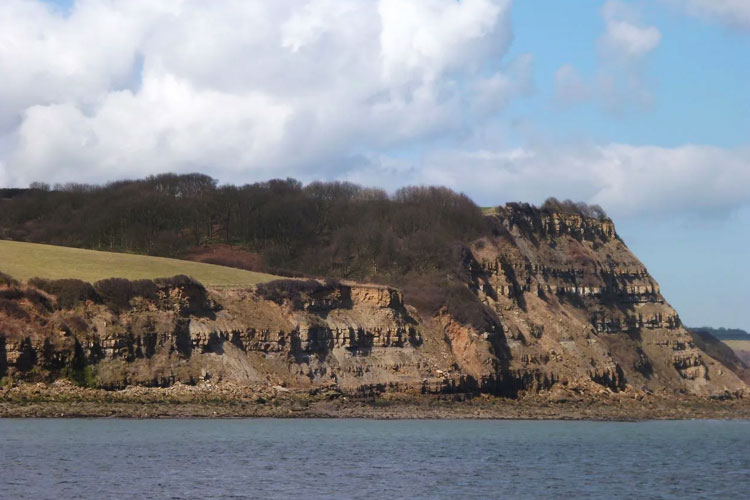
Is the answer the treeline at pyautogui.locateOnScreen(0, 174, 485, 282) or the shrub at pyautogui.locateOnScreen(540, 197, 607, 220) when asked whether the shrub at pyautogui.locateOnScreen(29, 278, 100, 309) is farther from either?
the shrub at pyautogui.locateOnScreen(540, 197, 607, 220)

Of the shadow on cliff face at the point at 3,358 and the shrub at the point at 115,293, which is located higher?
the shrub at the point at 115,293

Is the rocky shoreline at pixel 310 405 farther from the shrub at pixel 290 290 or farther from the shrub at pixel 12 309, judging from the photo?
the shrub at pixel 290 290

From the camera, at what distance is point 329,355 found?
8212 centimetres

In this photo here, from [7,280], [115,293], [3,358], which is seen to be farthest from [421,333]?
[3,358]

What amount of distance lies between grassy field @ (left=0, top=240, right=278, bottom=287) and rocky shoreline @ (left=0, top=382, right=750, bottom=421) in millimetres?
11649

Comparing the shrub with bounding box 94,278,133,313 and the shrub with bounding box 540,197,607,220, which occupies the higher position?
the shrub with bounding box 540,197,607,220

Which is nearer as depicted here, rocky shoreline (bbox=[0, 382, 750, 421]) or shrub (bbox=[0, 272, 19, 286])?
rocky shoreline (bbox=[0, 382, 750, 421])

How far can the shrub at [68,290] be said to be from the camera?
71.2 metres

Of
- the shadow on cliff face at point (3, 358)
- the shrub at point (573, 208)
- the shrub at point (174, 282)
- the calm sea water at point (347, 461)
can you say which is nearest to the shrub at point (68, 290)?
the shrub at point (174, 282)

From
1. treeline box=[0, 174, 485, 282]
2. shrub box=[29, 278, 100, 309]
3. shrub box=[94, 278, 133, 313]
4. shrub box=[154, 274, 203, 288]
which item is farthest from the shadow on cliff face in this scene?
treeline box=[0, 174, 485, 282]

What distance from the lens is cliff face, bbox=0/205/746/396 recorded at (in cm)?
7000

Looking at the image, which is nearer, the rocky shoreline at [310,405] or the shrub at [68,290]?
the rocky shoreline at [310,405]

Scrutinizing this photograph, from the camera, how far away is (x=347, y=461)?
46.8 m

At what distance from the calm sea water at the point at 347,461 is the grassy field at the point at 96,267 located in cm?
1911
